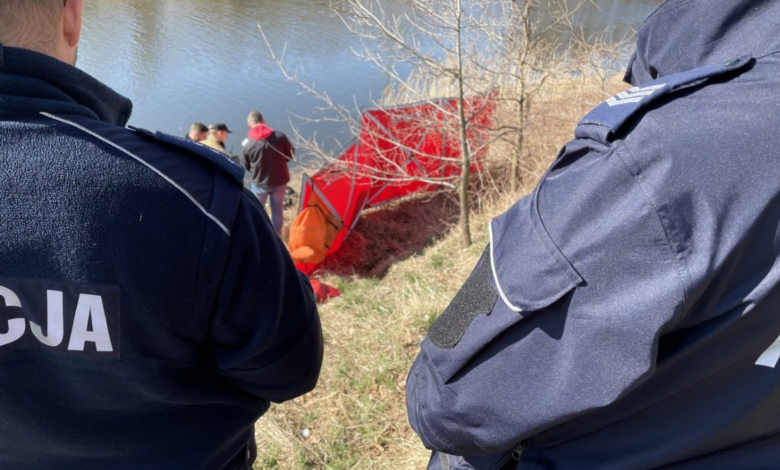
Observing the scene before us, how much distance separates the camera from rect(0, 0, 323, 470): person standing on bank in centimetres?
92

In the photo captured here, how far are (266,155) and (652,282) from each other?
7.24 metres

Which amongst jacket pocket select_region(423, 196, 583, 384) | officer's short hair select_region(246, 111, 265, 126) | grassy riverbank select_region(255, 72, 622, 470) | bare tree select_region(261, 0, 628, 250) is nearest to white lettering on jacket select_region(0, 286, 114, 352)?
jacket pocket select_region(423, 196, 583, 384)

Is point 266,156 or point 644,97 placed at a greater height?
point 644,97

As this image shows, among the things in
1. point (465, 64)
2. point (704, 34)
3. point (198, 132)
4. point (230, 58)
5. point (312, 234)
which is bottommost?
point (312, 234)

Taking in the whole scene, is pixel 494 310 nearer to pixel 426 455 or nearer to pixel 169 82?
pixel 426 455

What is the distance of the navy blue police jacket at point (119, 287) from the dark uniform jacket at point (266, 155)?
6.59 m

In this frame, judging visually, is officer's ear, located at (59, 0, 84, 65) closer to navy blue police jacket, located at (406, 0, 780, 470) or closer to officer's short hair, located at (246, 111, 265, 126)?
navy blue police jacket, located at (406, 0, 780, 470)

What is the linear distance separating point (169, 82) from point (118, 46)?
2.55 metres

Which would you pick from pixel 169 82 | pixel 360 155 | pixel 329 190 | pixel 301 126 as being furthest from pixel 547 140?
pixel 169 82

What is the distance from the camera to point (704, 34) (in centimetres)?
87

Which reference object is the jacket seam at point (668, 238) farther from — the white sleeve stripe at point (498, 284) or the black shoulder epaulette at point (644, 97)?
the white sleeve stripe at point (498, 284)

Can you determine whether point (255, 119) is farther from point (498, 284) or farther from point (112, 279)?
point (498, 284)

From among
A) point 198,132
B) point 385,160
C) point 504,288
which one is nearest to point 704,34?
point 504,288

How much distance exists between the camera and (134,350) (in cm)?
105
